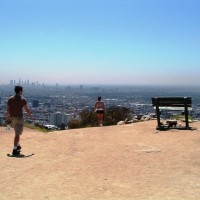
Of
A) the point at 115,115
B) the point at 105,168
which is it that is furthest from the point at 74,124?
the point at 105,168

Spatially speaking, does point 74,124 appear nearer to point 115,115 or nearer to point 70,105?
point 115,115

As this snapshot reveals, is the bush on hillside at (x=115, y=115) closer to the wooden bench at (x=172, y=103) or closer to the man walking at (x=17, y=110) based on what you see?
the wooden bench at (x=172, y=103)

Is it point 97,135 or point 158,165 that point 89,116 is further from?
point 158,165

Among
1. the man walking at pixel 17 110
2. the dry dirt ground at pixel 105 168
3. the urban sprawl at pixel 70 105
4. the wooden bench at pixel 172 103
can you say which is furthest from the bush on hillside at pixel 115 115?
the man walking at pixel 17 110

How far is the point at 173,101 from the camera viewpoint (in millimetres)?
12406

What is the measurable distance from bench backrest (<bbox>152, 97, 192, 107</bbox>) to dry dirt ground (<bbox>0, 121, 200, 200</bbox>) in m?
1.36

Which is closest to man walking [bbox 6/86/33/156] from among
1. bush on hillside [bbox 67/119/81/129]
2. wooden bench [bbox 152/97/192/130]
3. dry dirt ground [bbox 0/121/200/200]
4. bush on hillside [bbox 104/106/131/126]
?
dry dirt ground [bbox 0/121/200/200]

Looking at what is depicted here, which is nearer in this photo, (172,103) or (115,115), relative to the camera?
(172,103)

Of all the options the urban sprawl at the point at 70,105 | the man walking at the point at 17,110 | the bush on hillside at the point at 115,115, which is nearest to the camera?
the man walking at the point at 17,110

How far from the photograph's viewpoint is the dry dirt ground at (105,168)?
18.4 feet

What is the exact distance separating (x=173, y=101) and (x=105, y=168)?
233 inches

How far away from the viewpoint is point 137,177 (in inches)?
253

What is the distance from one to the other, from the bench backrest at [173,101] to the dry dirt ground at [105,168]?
1.36 m

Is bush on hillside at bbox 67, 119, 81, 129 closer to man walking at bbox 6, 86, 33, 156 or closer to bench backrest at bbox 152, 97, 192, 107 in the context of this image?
bench backrest at bbox 152, 97, 192, 107
